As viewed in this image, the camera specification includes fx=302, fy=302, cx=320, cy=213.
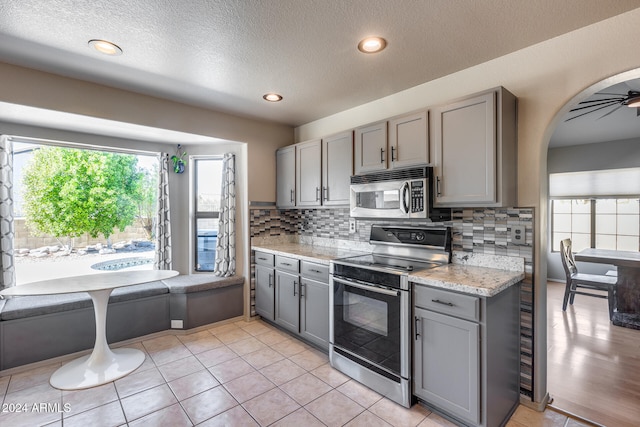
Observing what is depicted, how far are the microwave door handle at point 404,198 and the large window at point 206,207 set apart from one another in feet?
8.21

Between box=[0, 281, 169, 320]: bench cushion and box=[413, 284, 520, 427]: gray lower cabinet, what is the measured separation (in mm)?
2786

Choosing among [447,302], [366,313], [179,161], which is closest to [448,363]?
[447,302]

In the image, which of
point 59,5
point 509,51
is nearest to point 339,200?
point 509,51

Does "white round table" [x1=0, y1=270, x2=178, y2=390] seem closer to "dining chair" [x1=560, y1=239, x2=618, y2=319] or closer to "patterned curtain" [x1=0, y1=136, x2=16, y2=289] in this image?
"patterned curtain" [x1=0, y1=136, x2=16, y2=289]

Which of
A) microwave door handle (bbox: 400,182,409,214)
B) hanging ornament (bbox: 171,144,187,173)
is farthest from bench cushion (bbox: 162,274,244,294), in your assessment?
microwave door handle (bbox: 400,182,409,214)

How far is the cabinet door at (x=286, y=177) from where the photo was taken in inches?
144

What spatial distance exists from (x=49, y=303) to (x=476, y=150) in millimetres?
3725

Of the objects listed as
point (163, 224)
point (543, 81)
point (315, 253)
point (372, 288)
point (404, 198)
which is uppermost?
point (543, 81)

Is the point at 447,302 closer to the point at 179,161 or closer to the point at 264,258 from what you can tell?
the point at 264,258

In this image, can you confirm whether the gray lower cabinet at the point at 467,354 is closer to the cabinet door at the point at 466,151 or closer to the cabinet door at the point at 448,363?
the cabinet door at the point at 448,363

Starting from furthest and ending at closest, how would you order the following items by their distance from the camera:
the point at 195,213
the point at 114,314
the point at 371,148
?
the point at 195,213 < the point at 114,314 < the point at 371,148

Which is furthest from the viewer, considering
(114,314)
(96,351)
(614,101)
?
(614,101)

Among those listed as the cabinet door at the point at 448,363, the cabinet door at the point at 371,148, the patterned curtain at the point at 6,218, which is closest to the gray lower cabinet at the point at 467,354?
the cabinet door at the point at 448,363

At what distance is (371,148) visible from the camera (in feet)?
9.02
